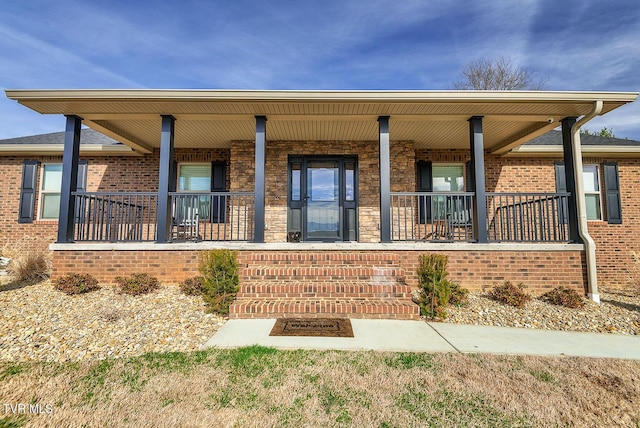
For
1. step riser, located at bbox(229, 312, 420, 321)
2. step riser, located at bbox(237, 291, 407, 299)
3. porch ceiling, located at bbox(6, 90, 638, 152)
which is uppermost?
porch ceiling, located at bbox(6, 90, 638, 152)

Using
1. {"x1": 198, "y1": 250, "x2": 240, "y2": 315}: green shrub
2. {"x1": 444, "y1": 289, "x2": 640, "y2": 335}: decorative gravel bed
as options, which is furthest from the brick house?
{"x1": 444, "y1": 289, "x2": 640, "y2": 335}: decorative gravel bed

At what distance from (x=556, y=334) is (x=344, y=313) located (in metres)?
2.47

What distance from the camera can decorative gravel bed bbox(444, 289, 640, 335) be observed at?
401 centimetres

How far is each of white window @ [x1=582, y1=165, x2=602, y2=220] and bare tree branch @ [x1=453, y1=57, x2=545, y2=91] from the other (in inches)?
420

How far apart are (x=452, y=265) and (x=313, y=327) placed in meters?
2.90

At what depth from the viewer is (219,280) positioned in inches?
162

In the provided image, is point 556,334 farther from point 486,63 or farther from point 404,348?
point 486,63

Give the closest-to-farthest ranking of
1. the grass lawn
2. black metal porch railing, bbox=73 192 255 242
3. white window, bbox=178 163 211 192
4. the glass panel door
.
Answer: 1. the grass lawn
2. black metal porch railing, bbox=73 192 255 242
3. the glass panel door
4. white window, bbox=178 163 211 192

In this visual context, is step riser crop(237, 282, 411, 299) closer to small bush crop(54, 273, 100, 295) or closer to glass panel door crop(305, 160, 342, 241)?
small bush crop(54, 273, 100, 295)

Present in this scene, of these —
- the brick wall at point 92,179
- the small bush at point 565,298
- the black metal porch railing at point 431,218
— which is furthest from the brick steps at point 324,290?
the brick wall at point 92,179

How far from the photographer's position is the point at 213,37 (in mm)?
9891

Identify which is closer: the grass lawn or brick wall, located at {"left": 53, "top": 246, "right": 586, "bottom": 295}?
the grass lawn

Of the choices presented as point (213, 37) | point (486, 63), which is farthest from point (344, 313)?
point (486, 63)

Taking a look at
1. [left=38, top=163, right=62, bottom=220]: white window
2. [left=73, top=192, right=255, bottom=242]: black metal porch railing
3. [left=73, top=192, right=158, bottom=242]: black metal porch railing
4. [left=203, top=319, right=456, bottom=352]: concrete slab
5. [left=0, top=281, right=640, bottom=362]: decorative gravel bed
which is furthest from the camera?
[left=38, top=163, right=62, bottom=220]: white window
